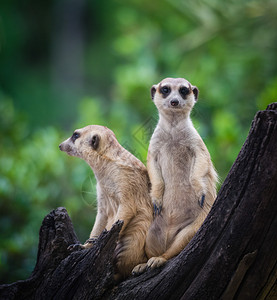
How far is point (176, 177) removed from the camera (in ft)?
9.42

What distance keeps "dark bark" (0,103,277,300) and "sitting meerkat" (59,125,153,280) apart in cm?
19

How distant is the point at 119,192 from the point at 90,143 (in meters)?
0.40

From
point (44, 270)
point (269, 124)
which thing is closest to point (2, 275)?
point (44, 270)

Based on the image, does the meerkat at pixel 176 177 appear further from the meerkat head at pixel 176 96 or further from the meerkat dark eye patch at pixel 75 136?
the meerkat dark eye patch at pixel 75 136

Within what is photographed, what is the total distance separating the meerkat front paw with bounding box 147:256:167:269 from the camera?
8.42 feet

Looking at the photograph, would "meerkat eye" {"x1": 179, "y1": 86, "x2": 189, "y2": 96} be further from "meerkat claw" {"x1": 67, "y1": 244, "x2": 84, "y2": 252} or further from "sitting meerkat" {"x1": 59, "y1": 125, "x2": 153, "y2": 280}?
"meerkat claw" {"x1": 67, "y1": 244, "x2": 84, "y2": 252}

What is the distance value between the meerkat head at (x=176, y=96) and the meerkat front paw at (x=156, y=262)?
93cm

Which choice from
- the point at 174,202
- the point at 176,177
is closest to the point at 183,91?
the point at 176,177

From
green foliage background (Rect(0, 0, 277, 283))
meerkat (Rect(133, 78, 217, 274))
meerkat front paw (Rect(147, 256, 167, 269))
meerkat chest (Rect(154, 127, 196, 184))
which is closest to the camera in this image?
meerkat front paw (Rect(147, 256, 167, 269))

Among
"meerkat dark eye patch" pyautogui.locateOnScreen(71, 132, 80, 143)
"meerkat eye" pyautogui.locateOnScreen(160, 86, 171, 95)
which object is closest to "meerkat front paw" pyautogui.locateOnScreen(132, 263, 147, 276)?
"meerkat dark eye patch" pyautogui.locateOnScreen(71, 132, 80, 143)

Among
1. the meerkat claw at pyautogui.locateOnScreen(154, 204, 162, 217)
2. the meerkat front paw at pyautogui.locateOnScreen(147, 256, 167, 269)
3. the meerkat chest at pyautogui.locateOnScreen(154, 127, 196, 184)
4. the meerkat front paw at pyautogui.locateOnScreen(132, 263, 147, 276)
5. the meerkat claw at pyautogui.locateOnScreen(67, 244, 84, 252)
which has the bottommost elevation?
the meerkat front paw at pyautogui.locateOnScreen(132, 263, 147, 276)

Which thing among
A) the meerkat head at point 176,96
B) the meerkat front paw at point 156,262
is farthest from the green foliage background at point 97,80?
the meerkat front paw at point 156,262

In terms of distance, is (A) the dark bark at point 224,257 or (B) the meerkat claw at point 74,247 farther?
(B) the meerkat claw at point 74,247

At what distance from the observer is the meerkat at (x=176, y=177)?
272 cm
